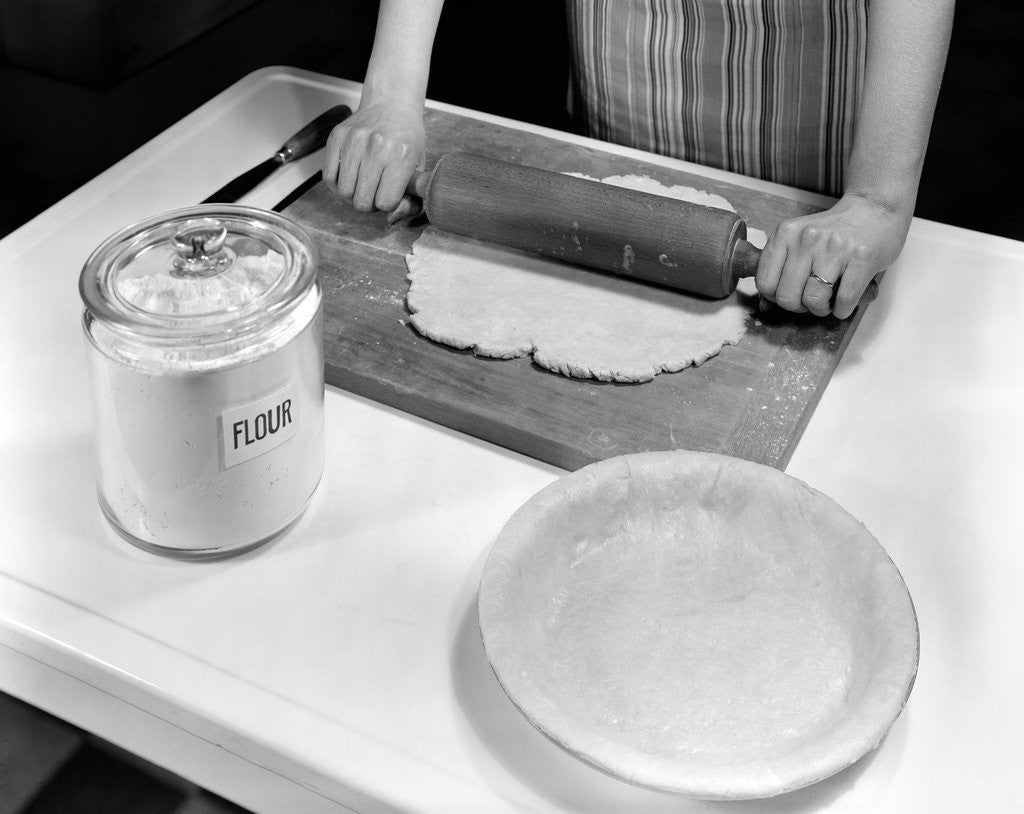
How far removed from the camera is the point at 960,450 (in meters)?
0.99

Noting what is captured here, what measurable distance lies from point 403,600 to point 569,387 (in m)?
0.28

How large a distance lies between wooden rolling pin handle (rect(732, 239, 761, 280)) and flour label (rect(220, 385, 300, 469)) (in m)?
0.50

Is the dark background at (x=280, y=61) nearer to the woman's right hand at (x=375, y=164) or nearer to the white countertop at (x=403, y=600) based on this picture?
the woman's right hand at (x=375, y=164)

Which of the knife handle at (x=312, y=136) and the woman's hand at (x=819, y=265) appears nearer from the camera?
the woman's hand at (x=819, y=265)

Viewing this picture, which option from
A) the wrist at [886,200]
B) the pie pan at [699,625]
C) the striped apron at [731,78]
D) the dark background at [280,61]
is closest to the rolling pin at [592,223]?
the wrist at [886,200]

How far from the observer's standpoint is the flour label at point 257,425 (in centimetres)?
73

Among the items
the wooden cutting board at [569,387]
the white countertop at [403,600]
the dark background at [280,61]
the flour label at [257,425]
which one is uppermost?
the flour label at [257,425]

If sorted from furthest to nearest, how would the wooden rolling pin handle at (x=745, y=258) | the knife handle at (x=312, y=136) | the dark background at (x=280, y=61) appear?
the dark background at (x=280, y=61)
the knife handle at (x=312, y=136)
the wooden rolling pin handle at (x=745, y=258)

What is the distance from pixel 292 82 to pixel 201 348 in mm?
920

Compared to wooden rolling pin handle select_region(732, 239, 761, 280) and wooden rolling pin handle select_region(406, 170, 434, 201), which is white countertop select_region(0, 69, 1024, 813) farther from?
wooden rolling pin handle select_region(406, 170, 434, 201)

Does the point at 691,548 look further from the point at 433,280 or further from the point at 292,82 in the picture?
the point at 292,82

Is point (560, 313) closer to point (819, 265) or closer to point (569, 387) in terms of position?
point (569, 387)

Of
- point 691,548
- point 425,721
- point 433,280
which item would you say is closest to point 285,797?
point 425,721

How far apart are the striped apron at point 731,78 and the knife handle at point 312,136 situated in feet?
1.29
